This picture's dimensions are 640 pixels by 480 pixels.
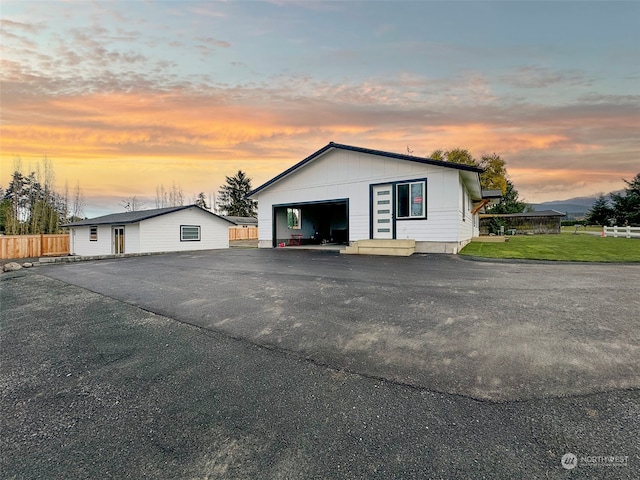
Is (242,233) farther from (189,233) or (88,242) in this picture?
(88,242)

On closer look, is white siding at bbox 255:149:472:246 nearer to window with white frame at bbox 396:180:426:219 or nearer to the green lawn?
window with white frame at bbox 396:180:426:219

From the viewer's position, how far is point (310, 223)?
20953 mm

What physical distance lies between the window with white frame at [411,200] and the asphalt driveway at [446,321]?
6174 mm

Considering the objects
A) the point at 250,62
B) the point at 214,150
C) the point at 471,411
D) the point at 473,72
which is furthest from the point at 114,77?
the point at 473,72

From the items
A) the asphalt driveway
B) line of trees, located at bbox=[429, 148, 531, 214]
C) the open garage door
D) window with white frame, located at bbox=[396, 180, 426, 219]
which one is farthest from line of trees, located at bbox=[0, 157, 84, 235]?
line of trees, located at bbox=[429, 148, 531, 214]

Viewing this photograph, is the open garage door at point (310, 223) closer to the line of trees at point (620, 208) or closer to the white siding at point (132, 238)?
the white siding at point (132, 238)

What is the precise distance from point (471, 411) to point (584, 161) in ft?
80.6

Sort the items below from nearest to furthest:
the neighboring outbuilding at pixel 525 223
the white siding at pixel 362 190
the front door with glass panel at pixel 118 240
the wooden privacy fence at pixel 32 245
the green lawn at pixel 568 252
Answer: the green lawn at pixel 568 252 < the white siding at pixel 362 190 < the front door with glass panel at pixel 118 240 < the wooden privacy fence at pixel 32 245 < the neighboring outbuilding at pixel 525 223

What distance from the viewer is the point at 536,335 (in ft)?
10.6

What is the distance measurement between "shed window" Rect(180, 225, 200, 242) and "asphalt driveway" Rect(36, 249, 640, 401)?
16653 mm

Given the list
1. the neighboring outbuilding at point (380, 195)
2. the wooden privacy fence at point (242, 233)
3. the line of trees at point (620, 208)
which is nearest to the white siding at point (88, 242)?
the neighboring outbuilding at point (380, 195)

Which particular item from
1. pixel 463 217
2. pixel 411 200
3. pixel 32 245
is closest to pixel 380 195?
pixel 411 200

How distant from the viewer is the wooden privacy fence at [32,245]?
23.5 metres

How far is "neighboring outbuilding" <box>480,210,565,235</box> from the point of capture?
99.7 feet
